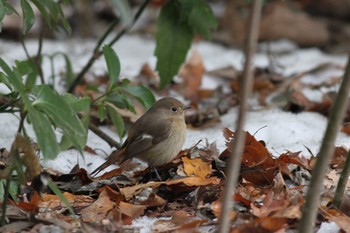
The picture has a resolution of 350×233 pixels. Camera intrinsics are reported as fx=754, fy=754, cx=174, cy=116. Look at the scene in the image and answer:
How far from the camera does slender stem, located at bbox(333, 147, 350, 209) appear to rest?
3.14m

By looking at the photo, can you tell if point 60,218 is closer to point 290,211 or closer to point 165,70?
point 290,211

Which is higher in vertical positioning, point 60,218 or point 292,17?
point 292,17

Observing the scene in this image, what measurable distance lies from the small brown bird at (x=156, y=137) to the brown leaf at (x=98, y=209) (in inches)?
Result: 24.1

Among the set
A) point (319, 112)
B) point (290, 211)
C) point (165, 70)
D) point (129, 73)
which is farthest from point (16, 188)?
point (129, 73)

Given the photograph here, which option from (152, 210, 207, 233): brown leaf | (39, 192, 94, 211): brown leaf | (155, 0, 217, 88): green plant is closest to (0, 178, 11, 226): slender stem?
(39, 192, 94, 211): brown leaf

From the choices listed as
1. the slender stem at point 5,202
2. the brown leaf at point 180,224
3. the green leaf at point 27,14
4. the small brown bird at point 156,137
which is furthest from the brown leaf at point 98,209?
the green leaf at point 27,14

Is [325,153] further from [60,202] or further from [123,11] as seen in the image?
[60,202]

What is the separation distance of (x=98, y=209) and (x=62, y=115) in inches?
30.0

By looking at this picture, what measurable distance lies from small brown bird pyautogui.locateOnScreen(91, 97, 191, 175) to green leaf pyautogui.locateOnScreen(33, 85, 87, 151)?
133 cm

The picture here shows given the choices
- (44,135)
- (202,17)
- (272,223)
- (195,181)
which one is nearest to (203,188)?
(195,181)

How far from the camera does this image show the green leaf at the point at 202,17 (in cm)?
483

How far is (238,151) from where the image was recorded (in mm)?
2344

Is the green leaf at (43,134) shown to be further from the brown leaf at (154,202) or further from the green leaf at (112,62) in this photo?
the green leaf at (112,62)

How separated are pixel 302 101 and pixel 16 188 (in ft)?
9.24
